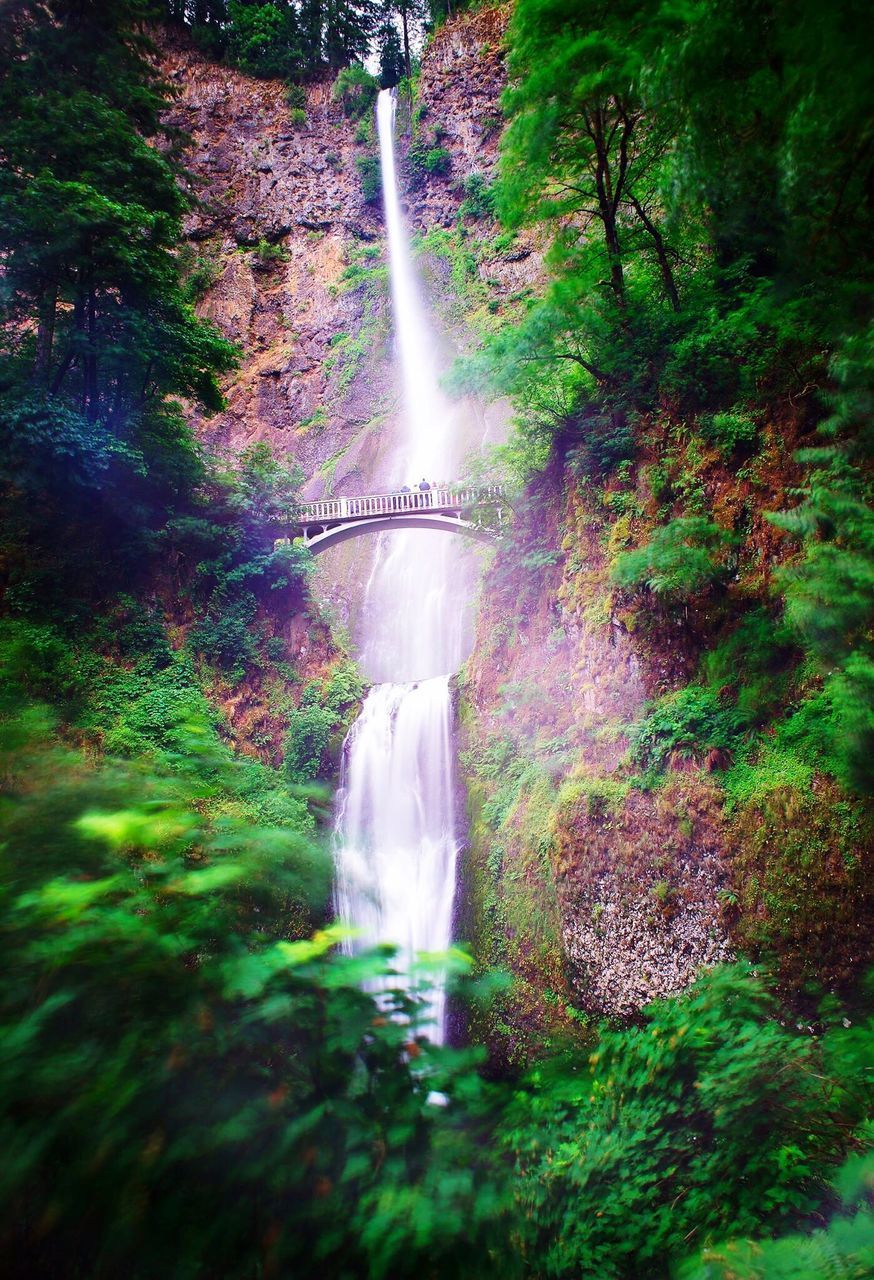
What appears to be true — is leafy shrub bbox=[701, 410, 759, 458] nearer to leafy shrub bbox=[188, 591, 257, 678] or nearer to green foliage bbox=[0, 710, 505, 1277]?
green foliage bbox=[0, 710, 505, 1277]

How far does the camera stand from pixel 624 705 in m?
7.81

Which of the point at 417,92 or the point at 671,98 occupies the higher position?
the point at 417,92

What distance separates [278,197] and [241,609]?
27.2 metres

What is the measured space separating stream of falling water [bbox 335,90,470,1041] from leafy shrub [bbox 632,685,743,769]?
3.60m

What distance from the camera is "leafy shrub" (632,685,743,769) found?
6.47 metres

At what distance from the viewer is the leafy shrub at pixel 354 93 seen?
3116cm

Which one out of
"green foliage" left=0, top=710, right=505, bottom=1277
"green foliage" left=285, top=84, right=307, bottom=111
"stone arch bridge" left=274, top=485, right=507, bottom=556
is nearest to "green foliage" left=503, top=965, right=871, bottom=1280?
"green foliage" left=0, top=710, right=505, bottom=1277

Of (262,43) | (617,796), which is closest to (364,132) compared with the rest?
(262,43)

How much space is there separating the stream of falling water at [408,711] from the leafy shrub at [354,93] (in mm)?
1120

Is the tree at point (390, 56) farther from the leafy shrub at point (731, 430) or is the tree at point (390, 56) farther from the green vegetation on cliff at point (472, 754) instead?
the leafy shrub at point (731, 430)

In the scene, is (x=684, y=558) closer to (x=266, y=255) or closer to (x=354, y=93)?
(x=266, y=255)

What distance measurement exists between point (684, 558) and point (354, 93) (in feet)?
126

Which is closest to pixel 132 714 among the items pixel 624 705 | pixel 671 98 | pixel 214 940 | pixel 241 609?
pixel 241 609

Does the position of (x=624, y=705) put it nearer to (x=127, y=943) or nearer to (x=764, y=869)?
(x=764, y=869)
